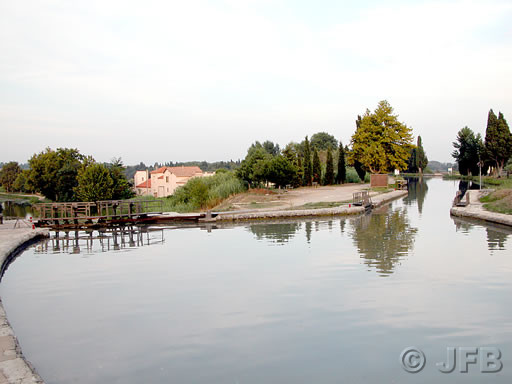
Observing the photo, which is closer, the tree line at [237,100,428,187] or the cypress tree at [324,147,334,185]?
the tree line at [237,100,428,187]

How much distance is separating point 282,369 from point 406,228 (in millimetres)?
15315

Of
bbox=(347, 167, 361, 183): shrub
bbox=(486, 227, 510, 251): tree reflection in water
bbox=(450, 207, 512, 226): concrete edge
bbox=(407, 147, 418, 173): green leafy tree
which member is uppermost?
bbox=(407, 147, 418, 173): green leafy tree

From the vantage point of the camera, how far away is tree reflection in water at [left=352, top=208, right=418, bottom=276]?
13469 millimetres

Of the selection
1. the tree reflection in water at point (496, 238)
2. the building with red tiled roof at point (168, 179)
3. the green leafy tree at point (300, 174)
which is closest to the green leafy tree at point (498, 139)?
the green leafy tree at point (300, 174)

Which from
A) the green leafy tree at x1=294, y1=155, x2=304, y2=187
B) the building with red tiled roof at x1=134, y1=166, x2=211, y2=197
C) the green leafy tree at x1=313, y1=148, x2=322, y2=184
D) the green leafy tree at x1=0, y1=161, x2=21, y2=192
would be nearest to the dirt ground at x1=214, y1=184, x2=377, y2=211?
the green leafy tree at x1=294, y1=155, x2=304, y2=187

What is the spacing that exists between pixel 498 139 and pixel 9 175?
8997cm

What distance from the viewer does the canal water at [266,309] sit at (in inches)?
261

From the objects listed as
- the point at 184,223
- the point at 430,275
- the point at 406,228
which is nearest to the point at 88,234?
the point at 184,223

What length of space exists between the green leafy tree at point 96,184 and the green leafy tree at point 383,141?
2566cm

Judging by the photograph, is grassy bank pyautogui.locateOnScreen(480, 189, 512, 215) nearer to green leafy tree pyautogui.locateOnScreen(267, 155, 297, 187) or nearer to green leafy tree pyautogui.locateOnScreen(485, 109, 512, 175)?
green leafy tree pyautogui.locateOnScreen(267, 155, 297, 187)

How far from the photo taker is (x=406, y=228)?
20281 millimetres

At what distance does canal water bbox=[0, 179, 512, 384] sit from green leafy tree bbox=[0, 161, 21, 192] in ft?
279

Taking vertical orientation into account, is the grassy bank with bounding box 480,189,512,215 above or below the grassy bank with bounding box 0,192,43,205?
below

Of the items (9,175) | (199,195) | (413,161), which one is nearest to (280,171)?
(199,195)
